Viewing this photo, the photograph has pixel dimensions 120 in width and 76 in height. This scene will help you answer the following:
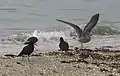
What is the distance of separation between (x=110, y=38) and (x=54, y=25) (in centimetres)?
609

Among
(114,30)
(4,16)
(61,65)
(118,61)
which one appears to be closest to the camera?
(61,65)

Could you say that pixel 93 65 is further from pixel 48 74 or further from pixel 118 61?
pixel 48 74

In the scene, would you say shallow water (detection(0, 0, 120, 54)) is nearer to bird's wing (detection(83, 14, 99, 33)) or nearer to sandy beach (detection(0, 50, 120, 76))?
bird's wing (detection(83, 14, 99, 33))

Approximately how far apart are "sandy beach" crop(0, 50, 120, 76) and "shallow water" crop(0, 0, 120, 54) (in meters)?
5.04

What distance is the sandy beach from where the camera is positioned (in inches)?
435

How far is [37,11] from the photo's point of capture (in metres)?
36.5

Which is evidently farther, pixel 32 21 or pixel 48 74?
pixel 32 21

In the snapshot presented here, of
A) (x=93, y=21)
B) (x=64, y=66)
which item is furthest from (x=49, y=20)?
(x=64, y=66)

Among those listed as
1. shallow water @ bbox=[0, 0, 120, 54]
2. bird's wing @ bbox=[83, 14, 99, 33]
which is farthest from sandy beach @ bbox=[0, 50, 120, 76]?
shallow water @ bbox=[0, 0, 120, 54]

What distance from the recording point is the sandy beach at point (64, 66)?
11.0m

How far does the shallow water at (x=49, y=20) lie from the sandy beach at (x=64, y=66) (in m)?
5.04

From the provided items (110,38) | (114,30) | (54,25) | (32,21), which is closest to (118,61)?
(110,38)

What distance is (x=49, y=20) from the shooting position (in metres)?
31.3

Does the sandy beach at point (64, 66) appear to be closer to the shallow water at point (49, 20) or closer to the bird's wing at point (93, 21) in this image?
the bird's wing at point (93, 21)
